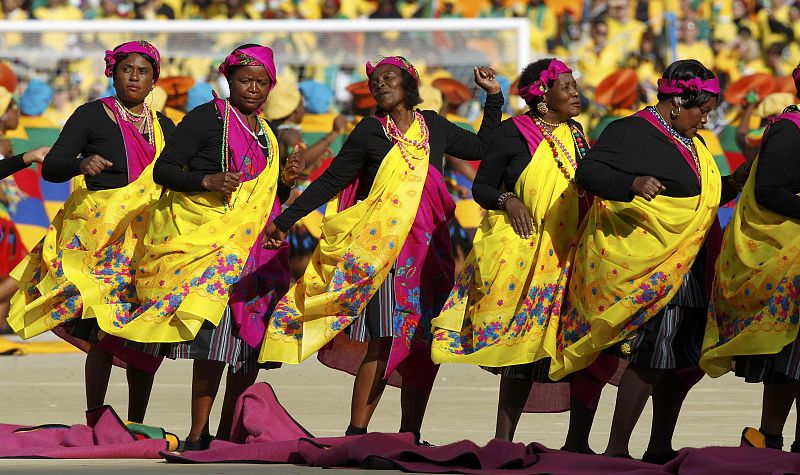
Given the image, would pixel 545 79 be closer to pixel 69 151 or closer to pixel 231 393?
pixel 231 393

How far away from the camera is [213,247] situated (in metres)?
8.45

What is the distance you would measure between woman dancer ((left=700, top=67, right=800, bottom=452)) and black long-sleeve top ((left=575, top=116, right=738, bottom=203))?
11.1 inches

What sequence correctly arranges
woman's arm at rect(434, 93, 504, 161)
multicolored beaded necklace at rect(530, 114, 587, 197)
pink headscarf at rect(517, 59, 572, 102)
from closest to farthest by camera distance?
multicolored beaded necklace at rect(530, 114, 587, 197) → pink headscarf at rect(517, 59, 572, 102) → woman's arm at rect(434, 93, 504, 161)

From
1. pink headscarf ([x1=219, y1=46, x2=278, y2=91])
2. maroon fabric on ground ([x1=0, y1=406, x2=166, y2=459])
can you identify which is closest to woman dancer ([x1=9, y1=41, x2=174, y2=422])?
maroon fabric on ground ([x1=0, y1=406, x2=166, y2=459])

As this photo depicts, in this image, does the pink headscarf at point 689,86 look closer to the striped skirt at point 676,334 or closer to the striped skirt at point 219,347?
the striped skirt at point 676,334

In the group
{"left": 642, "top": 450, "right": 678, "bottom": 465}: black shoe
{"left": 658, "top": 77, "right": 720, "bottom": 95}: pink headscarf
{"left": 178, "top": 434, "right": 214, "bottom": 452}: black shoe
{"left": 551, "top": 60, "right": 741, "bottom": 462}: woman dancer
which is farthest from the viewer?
{"left": 178, "top": 434, "right": 214, "bottom": 452}: black shoe

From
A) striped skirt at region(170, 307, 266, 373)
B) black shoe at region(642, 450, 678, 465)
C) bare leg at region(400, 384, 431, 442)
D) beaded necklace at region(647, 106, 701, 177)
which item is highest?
beaded necklace at region(647, 106, 701, 177)

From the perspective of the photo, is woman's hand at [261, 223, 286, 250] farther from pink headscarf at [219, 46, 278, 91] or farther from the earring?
the earring

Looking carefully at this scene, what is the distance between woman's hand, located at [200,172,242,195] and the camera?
326 inches

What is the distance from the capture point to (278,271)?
8734 mm

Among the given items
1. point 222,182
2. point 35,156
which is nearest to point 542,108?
point 222,182

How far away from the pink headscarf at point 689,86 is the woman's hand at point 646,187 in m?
0.52

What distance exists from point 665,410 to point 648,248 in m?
0.79

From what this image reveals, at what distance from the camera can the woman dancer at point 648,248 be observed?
756 centimetres
